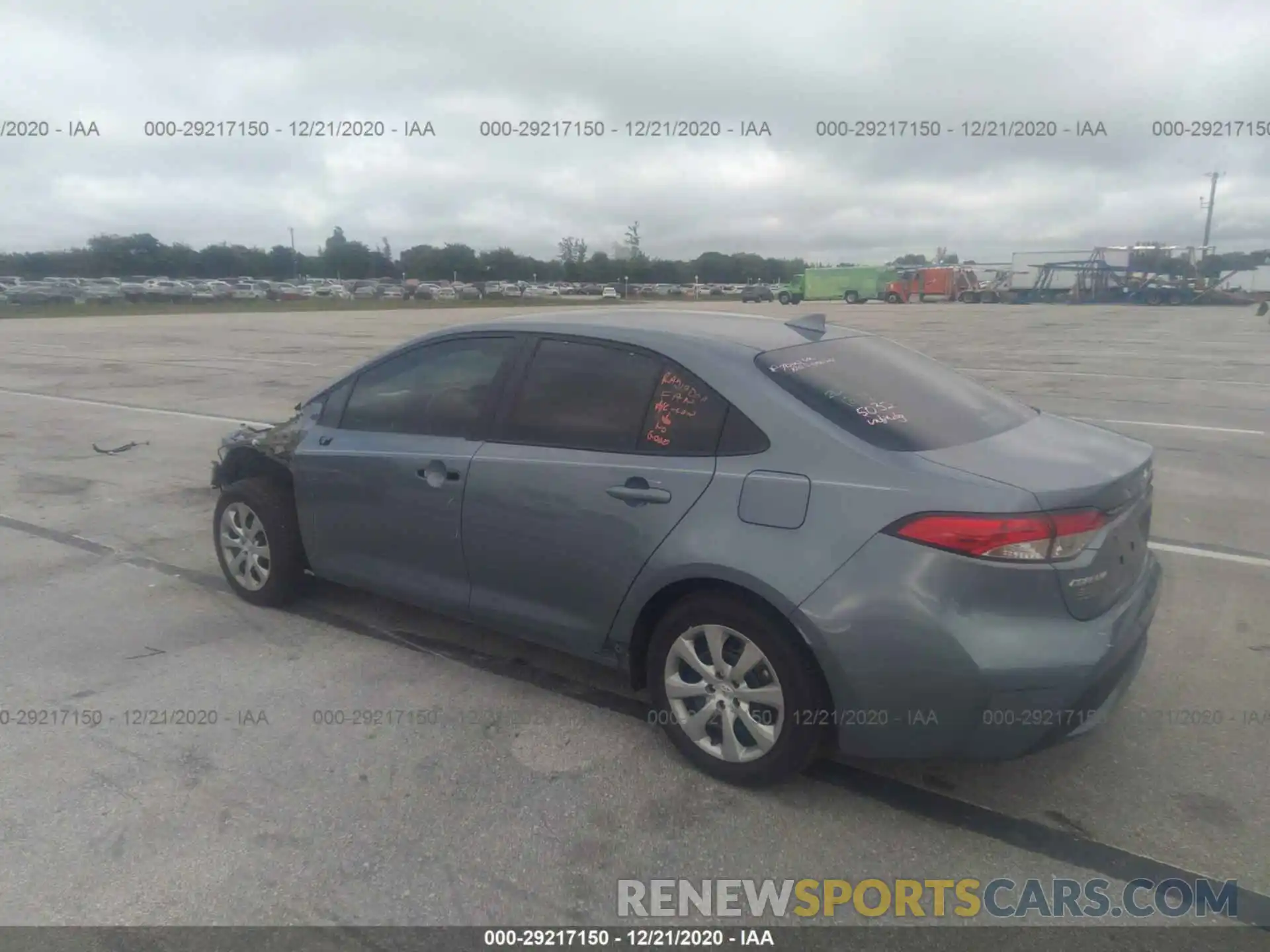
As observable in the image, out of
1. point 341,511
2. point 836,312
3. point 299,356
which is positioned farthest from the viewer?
point 836,312

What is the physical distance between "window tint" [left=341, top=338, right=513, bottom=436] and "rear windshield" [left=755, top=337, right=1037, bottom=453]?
4.08ft

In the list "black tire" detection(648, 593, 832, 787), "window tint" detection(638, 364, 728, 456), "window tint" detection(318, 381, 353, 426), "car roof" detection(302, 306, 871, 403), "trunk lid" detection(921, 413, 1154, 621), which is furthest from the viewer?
"window tint" detection(318, 381, 353, 426)

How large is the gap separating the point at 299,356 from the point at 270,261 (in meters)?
83.5

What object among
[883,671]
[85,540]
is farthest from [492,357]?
[85,540]

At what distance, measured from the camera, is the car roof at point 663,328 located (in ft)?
12.2

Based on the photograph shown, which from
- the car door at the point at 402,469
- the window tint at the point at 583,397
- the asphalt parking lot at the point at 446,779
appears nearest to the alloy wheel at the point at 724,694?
the asphalt parking lot at the point at 446,779

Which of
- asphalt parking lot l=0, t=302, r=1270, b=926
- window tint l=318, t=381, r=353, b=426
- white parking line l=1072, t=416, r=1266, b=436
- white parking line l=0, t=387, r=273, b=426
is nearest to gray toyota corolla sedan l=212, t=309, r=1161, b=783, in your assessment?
window tint l=318, t=381, r=353, b=426

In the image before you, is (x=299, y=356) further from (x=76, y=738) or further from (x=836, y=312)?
(x=836, y=312)

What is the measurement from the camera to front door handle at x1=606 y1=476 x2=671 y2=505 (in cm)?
339

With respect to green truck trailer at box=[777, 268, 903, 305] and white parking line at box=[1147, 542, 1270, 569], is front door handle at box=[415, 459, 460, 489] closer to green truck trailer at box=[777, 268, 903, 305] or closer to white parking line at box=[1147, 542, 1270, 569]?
white parking line at box=[1147, 542, 1270, 569]

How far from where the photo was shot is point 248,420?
11.0m

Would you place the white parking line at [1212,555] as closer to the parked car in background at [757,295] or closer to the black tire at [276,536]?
the black tire at [276,536]

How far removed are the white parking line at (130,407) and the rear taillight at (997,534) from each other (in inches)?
333

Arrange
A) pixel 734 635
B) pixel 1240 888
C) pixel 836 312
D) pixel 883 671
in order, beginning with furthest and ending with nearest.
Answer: pixel 836 312 < pixel 734 635 < pixel 883 671 < pixel 1240 888
